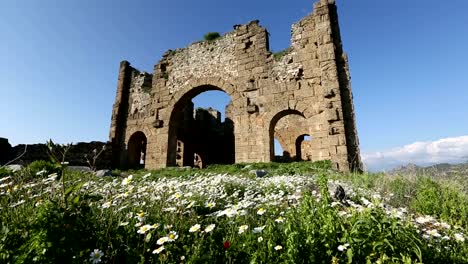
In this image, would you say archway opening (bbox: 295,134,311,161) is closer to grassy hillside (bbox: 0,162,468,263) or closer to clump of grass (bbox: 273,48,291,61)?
clump of grass (bbox: 273,48,291,61)

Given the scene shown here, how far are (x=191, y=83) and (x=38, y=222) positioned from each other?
39.7 ft

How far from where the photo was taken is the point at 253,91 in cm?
1178

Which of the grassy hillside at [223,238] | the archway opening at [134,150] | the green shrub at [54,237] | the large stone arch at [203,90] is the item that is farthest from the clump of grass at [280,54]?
the green shrub at [54,237]

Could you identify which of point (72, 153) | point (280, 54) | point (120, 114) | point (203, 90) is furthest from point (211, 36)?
point (72, 153)

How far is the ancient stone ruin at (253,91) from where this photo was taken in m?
10.1

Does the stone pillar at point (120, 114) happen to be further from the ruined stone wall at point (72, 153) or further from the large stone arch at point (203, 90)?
the large stone arch at point (203, 90)

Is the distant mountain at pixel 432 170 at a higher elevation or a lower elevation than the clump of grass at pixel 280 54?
lower

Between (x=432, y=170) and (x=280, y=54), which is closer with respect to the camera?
(x=432, y=170)

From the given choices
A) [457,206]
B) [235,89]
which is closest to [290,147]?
[235,89]

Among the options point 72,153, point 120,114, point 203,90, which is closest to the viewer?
point 72,153

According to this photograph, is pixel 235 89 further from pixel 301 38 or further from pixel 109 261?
pixel 109 261

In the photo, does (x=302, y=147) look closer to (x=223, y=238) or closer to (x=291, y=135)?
(x=291, y=135)

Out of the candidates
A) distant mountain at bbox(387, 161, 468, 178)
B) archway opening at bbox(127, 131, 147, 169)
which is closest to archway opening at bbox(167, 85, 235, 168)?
archway opening at bbox(127, 131, 147, 169)

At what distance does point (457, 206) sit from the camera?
3.94m
